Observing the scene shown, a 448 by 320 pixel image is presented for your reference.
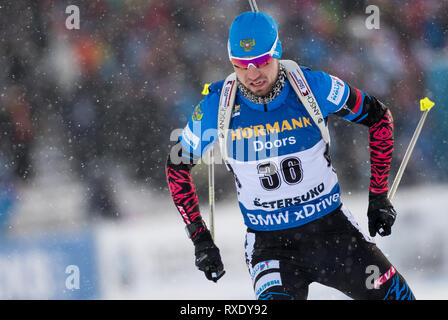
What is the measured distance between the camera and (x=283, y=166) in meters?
3.24

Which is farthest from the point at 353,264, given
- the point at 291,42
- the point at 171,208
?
the point at 291,42

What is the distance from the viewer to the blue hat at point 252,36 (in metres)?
3.10

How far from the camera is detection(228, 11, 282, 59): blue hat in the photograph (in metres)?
3.10

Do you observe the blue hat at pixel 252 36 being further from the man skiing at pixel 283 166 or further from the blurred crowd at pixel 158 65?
the blurred crowd at pixel 158 65

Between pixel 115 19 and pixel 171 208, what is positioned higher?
pixel 115 19

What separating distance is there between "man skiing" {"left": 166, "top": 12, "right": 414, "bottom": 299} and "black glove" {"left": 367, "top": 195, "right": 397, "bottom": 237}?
0.22 metres

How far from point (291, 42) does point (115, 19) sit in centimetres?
207

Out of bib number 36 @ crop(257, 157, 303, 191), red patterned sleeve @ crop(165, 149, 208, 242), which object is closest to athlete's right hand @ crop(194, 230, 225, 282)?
red patterned sleeve @ crop(165, 149, 208, 242)

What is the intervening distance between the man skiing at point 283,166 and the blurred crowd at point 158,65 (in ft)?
11.8

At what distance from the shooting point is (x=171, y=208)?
6.61 meters

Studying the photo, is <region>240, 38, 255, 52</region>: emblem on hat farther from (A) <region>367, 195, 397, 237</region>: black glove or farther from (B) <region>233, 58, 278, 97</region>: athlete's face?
(A) <region>367, 195, 397, 237</region>: black glove

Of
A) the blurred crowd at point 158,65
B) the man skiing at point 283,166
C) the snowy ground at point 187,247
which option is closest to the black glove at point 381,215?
the man skiing at point 283,166
